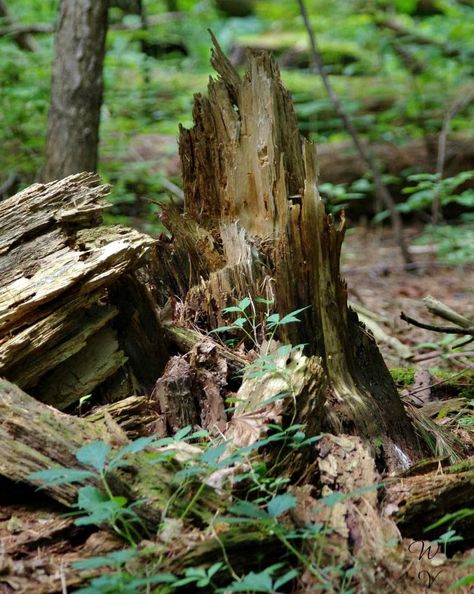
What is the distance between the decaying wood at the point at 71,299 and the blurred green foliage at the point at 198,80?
403 centimetres

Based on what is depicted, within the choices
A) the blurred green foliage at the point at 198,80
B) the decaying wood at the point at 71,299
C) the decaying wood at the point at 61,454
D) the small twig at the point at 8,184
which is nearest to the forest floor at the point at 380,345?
the decaying wood at the point at 61,454

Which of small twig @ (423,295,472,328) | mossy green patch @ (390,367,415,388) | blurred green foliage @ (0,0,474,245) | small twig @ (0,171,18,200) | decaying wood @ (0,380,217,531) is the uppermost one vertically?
blurred green foliage @ (0,0,474,245)

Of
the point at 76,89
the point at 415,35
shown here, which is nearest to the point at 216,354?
the point at 76,89

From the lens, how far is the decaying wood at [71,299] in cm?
243

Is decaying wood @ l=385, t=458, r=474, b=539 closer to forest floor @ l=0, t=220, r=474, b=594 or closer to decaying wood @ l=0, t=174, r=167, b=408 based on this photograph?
forest floor @ l=0, t=220, r=474, b=594

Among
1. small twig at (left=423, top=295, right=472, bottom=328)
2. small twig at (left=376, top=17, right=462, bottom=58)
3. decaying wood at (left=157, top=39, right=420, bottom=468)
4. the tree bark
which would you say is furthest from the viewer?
small twig at (left=376, top=17, right=462, bottom=58)

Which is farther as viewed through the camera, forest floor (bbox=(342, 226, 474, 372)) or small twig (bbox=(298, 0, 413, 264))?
small twig (bbox=(298, 0, 413, 264))

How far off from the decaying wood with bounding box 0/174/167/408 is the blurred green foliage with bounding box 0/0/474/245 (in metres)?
4.03

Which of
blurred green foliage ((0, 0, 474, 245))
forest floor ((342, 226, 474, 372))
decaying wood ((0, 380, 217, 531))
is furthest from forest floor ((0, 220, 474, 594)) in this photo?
blurred green foliage ((0, 0, 474, 245))

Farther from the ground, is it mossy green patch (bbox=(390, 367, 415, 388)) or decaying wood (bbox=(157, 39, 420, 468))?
decaying wood (bbox=(157, 39, 420, 468))

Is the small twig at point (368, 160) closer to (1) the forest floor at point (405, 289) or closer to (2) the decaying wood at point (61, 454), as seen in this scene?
(1) the forest floor at point (405, 289)

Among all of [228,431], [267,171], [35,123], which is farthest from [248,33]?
[228,431]

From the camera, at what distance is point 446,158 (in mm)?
9094

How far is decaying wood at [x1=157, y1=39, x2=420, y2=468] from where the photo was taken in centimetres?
274
